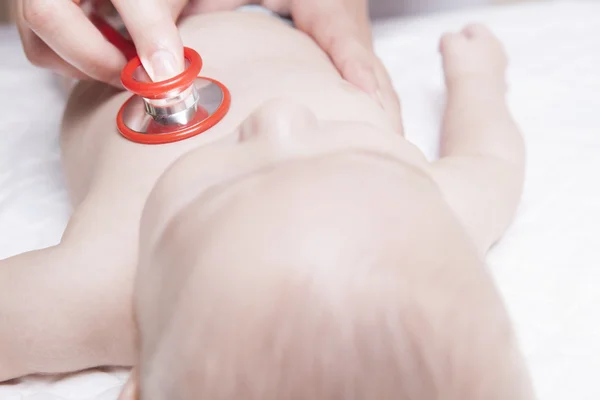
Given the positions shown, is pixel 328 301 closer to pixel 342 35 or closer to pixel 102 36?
pixel 102 36

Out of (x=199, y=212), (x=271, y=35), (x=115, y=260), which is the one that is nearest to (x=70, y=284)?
(x=115, y=260)

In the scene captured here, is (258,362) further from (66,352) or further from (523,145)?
(523,145)

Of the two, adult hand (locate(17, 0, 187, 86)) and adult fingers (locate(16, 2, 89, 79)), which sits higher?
adult hand (locate(17, 0, 187, 86))

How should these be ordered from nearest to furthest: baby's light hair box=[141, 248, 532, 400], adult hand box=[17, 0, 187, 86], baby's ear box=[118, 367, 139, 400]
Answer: baby's light hair box=[141, 248, 532, 400] < baby's ear box=[118, 367, 139, 400] < adult hand box=[17, 0, 187, 86]

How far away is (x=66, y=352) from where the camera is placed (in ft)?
1.90

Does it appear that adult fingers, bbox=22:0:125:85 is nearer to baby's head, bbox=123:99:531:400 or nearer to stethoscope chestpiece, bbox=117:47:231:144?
stethoscope chestpiece, bbox=117:47:231:144

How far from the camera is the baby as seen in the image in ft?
1.31

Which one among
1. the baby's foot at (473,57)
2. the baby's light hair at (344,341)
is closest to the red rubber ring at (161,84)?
the baby's light hair at (344,341)

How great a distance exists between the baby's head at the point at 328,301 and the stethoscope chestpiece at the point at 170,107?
0.17 meters

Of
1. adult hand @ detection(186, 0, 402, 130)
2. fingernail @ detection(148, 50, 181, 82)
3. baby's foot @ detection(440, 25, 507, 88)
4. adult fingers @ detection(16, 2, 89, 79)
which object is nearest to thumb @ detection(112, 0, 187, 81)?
fingernail @ detection(148, 50, 181, 82)

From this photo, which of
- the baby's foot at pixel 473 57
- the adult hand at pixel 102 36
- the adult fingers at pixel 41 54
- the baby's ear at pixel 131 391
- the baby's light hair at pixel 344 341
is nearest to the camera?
the baby's light hair at pixel 344 341

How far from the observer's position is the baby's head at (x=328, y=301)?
396 millimetres

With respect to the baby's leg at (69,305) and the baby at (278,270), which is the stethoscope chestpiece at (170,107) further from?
the baby's leg at (69,305)

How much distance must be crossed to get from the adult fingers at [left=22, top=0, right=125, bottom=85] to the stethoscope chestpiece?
4 cm
